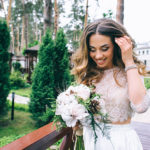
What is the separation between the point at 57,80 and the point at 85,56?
3.52 m

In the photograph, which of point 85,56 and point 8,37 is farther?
point 8,37

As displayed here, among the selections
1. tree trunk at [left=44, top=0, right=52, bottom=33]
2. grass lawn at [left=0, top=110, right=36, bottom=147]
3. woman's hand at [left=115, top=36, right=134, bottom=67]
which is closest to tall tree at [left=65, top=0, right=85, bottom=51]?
tree trunk at [left=44, top=0, right=52, bottom=33]

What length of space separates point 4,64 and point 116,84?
3868 millimetres

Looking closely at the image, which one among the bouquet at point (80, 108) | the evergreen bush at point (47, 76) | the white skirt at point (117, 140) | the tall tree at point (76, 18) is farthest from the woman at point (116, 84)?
the tall tree at point (76, 18)

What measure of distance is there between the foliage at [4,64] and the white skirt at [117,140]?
3.76 metres

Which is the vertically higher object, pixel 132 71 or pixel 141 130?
pixel 132 71

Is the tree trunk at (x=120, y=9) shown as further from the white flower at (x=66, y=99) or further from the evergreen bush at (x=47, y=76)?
the white flower at (x=66, y=99)

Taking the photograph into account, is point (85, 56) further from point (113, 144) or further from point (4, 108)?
point (4, 108)

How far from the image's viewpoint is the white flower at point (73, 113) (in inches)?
41.9

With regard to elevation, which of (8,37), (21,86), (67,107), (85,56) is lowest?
(21,86)

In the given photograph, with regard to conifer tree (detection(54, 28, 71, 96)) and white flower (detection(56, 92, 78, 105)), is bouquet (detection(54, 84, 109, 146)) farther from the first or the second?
conifer tree (detection(54, 28, 71, 96))

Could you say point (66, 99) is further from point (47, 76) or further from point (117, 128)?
point (47, 76)

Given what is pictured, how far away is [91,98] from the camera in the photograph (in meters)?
1.13

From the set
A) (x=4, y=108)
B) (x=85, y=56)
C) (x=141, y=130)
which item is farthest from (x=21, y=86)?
(x=85, y=56)
